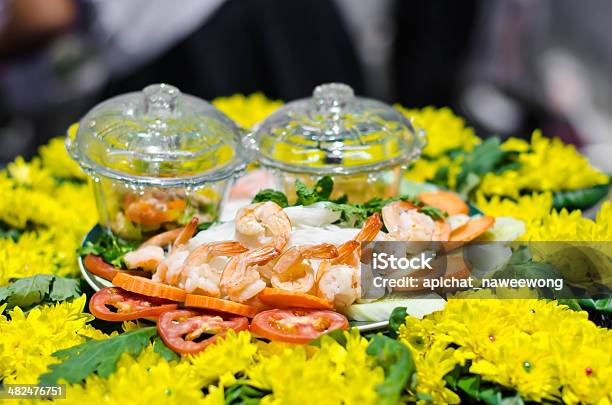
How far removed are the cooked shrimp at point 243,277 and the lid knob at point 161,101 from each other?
693 mm

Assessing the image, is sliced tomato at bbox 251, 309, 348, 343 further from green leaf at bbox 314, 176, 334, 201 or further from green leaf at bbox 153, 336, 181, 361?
green leaf at bbox 314, 176, 334, 201

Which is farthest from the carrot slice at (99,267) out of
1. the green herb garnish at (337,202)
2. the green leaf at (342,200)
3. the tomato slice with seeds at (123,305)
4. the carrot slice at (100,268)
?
the green leaf at (342,200)

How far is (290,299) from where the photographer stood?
1.86 m

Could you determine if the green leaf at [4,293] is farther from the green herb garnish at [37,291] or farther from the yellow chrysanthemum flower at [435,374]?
the yellow chrysanthemum flower at [435,374]

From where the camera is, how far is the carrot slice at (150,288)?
1923 millimetres

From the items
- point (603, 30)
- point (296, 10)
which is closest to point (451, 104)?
point (603, 30)

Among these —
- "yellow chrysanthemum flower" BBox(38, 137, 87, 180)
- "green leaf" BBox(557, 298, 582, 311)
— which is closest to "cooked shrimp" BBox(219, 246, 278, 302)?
"green leaf" BBox(557, 298, 582, 311)

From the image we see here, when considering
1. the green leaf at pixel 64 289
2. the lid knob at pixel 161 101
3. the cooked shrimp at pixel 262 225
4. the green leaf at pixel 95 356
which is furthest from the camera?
the lid knob at pixel 161 101

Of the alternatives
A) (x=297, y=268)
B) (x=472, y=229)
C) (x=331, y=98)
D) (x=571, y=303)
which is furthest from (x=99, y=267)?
(x=571, y=303)

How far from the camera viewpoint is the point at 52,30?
432 cm

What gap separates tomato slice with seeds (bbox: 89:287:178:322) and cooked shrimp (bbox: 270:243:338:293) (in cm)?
29

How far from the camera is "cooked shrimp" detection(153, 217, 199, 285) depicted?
1.98 m

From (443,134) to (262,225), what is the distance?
4.59ft

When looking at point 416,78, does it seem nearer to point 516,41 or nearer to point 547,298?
point 516,41
